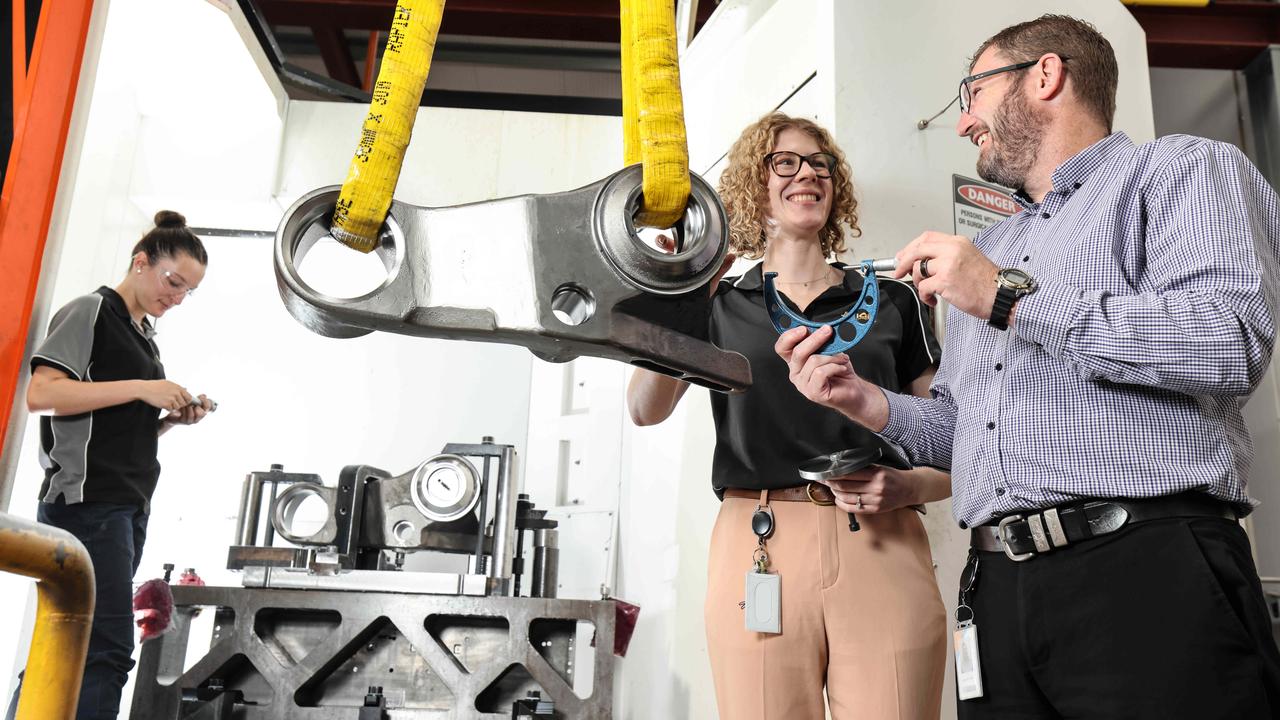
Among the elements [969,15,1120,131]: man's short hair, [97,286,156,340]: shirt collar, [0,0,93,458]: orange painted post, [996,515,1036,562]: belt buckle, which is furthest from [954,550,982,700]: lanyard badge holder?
[97,286,156,340]: shirt collar

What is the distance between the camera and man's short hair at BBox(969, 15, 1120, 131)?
1451 millimetres

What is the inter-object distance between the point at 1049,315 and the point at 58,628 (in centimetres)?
108

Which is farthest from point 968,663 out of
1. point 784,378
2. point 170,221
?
point 170,221

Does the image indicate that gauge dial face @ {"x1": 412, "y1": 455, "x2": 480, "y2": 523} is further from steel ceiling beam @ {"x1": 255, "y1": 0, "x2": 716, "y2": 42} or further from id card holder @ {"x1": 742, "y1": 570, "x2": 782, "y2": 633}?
steel ceiling beam @ {"x1": 255, "y1": 0, "x2": 716, "y2": 42}

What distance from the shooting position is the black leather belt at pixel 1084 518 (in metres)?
1.13

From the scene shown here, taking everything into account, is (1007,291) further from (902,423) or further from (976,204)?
(976,204)

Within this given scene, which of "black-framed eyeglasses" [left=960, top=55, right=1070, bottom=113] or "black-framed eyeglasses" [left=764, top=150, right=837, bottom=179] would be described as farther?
"black-framed eyeglasses" [left=764, top=150, right=837, bottom=179]

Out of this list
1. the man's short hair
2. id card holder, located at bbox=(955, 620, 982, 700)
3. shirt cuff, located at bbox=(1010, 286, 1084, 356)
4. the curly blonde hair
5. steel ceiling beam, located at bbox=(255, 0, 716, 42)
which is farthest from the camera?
steel ceiling beam, located at bbox=(255, 0, 716, 42)

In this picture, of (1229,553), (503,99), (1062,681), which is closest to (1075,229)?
(1229,553)

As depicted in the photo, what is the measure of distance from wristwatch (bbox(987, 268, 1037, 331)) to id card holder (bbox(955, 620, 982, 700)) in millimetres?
430

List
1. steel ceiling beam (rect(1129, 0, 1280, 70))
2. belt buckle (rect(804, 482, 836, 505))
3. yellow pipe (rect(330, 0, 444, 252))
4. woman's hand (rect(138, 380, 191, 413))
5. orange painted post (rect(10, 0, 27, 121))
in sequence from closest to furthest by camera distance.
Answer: yellow pipe (rect(330, 0, 444, 252)) → belt buckle (rect(804, 482, 836, 505)) → orange painted post (rect(10, 0, 27, 121)) → woman's hand (rect(138, 380, 191, 413)) → steel ceiling beam (rect(1129, 0, 1280, 70))

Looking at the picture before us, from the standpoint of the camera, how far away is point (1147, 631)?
109 cm

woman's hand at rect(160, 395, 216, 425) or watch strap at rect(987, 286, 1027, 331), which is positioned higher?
woman's hand at rect(160, 395, 216, 425)

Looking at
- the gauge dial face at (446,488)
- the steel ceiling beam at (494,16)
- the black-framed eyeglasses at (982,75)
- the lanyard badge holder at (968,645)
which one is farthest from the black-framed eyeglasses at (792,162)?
the steel ceiling beam at (494,16)
